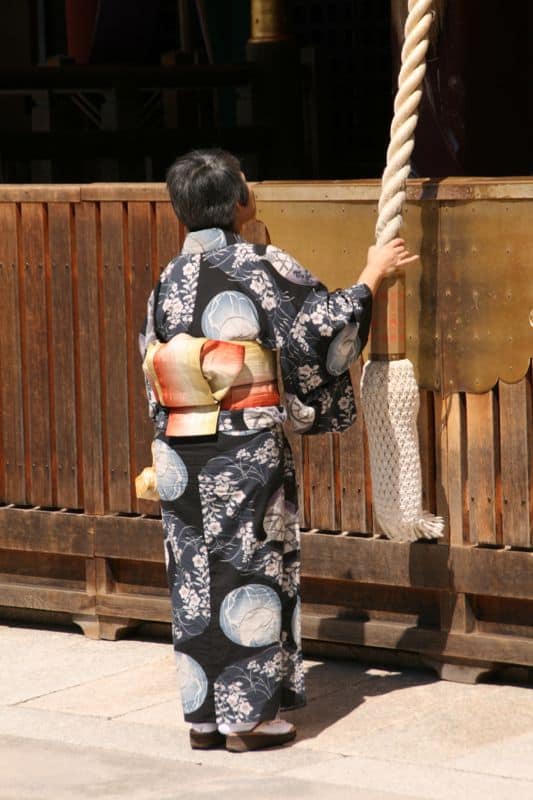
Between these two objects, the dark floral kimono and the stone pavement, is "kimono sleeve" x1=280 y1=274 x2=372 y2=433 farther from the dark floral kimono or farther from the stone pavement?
the stone pavement

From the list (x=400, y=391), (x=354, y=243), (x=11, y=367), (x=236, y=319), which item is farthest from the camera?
(x=11, y=367)

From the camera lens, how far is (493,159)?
6590 mm

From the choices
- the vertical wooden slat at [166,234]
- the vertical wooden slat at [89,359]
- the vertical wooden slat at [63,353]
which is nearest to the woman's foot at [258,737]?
the vertical wooden slat at [89,359]

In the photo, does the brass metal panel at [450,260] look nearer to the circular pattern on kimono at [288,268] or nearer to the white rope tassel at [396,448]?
the white rope tassel at [396,448]

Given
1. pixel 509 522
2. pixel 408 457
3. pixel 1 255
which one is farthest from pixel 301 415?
pixel 1 255

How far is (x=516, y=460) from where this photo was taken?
4961 mm

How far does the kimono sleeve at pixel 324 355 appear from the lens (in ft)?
14.9

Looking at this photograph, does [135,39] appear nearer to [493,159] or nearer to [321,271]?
[493,159]

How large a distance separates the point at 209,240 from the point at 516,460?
3.66 ft

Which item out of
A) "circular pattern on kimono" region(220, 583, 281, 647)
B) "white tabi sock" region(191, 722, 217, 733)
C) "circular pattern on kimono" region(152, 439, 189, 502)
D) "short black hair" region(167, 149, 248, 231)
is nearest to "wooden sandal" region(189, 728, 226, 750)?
"white tabi sock" region(191, 722, 217, 733)

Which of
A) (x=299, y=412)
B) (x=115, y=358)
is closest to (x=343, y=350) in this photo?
(x=299, y=412)

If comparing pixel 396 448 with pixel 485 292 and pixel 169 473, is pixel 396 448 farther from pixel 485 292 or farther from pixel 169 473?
pixel 169 473

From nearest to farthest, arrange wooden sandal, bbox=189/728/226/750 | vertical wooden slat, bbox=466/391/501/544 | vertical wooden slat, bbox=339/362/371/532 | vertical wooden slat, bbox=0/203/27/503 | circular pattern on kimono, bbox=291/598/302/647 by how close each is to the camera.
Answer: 1. wooden sandal, bbox=189/728/226/750
2. circular pattern on kimono, bbox=291/598/302/647
3. vertical wooden slat, bbox=466/391/501/544
4. vertical wooden slat, bbox=339/362/371/532
5. vertical wooden slat, bbox=0/203/27/503

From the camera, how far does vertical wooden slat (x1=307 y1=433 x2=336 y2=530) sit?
534cm
